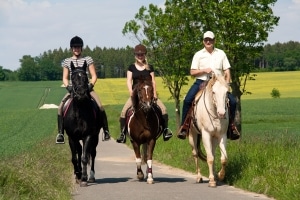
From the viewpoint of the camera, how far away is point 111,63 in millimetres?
170875

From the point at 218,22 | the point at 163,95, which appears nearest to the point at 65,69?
the point at 218,22

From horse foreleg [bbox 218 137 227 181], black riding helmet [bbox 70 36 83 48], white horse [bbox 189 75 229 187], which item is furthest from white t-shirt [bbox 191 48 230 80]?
black riding helmet [bbox 70 36 83 48]

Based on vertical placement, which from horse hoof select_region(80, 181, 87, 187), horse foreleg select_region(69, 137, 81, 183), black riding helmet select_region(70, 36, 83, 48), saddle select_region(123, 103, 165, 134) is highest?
black riding helmet select_region(70, 36, 83, 48)

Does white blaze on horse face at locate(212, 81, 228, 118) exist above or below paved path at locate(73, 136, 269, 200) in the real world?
above

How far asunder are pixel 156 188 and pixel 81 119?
7.32 feet

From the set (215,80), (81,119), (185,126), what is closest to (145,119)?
(185,126)

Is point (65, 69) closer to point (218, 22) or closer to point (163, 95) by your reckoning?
point (218, 22)

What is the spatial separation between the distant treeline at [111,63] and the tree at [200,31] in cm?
10141

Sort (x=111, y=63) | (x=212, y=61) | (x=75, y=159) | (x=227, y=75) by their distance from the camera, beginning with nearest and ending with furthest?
(x=227, y=75)
(x=212, y=61)
(x=75, y=159)
(x=111, y=63)

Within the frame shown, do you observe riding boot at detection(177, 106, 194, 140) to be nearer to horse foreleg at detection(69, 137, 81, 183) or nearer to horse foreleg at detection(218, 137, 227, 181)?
horse foreleg at detection(218, 137, 227, 181)

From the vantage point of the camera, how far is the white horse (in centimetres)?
1308

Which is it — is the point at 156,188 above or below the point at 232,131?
below

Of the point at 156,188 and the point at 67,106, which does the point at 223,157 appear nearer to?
the point at 156,188

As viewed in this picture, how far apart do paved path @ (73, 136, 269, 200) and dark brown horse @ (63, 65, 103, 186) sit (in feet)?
1.92
